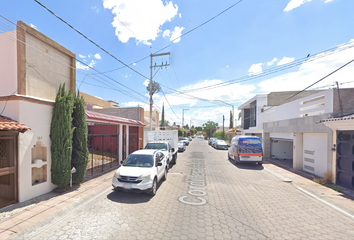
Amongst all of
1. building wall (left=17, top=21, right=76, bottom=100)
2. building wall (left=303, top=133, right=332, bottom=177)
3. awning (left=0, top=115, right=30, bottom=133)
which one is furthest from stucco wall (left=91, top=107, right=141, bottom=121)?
building wall (left=303, top=133, right=332, bottom=177)

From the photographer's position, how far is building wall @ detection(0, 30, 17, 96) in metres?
5.60

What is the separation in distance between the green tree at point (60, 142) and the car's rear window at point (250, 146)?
35.0 feet

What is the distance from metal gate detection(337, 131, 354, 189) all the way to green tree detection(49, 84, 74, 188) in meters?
11.6

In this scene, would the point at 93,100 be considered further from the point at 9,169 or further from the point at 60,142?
the point at 9,169

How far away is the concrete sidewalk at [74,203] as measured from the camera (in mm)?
4031

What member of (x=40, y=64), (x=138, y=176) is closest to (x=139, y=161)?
(x=138, y=176)

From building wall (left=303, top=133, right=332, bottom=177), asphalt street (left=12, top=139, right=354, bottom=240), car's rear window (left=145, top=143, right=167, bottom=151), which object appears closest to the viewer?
asphalt street (left=12, top=139, right=354, bottom=240)

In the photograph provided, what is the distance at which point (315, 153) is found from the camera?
9.55m

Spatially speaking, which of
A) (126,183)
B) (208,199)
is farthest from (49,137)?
(208,199)

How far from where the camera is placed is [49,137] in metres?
6.22

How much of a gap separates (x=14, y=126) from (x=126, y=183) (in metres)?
3.68

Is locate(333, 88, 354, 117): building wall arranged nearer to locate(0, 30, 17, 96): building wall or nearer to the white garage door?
the white garage door

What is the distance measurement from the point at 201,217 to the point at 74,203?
4.08 meters

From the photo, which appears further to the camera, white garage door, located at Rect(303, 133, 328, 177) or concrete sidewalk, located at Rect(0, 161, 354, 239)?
white garage door, located at Rect(303, 133, 328, 177)
